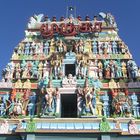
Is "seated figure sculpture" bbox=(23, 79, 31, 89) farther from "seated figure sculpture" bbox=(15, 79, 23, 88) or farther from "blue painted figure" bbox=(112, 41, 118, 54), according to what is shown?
"blue painted figure" bbox=(112, 41, 118, 54)

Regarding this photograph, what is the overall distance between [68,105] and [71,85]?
6.54 feet

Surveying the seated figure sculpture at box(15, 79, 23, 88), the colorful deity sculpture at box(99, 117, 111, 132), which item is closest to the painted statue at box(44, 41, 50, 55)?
the seated figure sculpture at box(15, 79, 23, 88)

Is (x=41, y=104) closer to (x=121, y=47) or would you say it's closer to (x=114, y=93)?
(x=114, y=93)

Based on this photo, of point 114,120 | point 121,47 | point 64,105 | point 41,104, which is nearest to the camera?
point 114,120

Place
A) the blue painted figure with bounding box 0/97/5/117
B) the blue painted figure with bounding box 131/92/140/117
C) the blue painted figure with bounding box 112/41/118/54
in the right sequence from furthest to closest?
1. the blue painted figure with bounding box 112/41/118/54
2. the blue painted figure with bounding box 0/97/5/117
3. the blue painted figure with bounding box 131/92/140/117

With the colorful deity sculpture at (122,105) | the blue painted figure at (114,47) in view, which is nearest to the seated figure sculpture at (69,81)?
the colorful deity sculpture at (122,105)

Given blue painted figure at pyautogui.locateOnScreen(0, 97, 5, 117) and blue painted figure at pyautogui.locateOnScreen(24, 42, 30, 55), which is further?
blue painted figure at pyautogui.locateOnScreen(24, 42, 30, 55)

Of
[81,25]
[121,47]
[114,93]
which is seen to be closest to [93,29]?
[81,25]

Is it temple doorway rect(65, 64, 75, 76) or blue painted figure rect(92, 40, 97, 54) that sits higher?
blue painted figure rect(92, 40, 97, 54)

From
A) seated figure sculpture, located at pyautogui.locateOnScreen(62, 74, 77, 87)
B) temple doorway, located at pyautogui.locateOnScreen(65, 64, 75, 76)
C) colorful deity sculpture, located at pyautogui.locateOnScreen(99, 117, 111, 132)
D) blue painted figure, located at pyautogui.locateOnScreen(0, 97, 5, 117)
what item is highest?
temple doorway, located at pyautogui.locateOnScreen(65, 64, 75, 76)

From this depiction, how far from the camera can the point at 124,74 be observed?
2653 centimetres

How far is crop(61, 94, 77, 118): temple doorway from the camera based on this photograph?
83.4ft

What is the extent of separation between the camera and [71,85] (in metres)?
25.3

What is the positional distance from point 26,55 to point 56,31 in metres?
3.60
